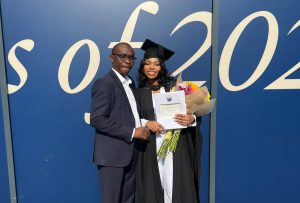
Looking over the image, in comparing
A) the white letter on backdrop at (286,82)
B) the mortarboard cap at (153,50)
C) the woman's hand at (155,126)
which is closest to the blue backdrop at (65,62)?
the mortarboard cap at (153,50)

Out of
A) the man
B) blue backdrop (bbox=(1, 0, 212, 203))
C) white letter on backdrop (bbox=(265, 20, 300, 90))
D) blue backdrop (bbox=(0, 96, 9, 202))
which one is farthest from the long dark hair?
blue backdrop (bbox=(0, 96, 9, 202))

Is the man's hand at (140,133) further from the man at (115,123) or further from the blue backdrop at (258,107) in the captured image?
the blue backdrop at (258,107)

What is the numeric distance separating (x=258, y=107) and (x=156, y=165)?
44.8 inches

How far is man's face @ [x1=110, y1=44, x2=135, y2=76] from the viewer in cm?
197

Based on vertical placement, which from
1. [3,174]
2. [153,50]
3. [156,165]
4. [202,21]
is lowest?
[3,174]

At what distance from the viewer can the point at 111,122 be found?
6.31ft

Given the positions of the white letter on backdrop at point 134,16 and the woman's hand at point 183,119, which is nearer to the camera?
the woman's hand at point 183,119

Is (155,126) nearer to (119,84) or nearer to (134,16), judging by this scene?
(119,84)

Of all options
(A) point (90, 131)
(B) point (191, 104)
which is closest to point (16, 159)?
(A) point (90, 131)

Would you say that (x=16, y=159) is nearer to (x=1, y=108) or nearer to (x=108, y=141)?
(x=1, y=108)

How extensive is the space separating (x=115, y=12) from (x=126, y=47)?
25.1 inches

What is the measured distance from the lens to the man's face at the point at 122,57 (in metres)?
1.97

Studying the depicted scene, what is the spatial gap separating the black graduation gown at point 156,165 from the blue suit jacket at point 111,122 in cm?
17

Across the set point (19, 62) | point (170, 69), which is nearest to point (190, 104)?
point (170, 69)
